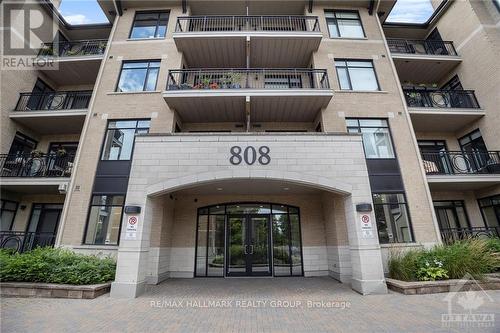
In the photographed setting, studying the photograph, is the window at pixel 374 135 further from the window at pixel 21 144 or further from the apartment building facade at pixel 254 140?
the window at pixel 21 144

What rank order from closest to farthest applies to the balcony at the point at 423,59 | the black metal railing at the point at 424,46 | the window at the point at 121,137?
the window at the point at 121,137, the balcony at the point at 423,59, the black metal railing at the point at 424,46

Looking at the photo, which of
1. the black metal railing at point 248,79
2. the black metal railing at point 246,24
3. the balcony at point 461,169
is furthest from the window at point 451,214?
the black metal railing at point 246,24

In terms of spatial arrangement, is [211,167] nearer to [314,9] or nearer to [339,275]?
[339,275]

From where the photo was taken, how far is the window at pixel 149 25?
511 inches

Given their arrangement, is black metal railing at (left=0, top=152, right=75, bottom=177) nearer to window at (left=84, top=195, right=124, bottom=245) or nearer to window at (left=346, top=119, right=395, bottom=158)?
window at (left=84, top=195, right=124, bottom=245)

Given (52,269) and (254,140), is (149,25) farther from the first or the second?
(52,269)

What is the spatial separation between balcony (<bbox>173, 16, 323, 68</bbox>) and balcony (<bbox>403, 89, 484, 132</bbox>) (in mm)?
5792

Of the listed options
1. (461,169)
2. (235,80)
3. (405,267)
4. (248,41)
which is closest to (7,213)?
(235,80)

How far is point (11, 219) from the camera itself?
11.3 metres

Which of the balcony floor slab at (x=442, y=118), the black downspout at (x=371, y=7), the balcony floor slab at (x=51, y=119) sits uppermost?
the black downspout at (x=371, y=7)

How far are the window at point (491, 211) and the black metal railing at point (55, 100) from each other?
66.5 feet

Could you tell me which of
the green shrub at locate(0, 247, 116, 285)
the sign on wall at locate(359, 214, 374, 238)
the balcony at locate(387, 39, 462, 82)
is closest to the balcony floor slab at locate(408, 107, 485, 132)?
the balcony at locate(387, 39, 462, 82)

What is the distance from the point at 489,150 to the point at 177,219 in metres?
14.9

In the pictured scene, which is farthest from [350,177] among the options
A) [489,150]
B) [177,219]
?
[489,150]
